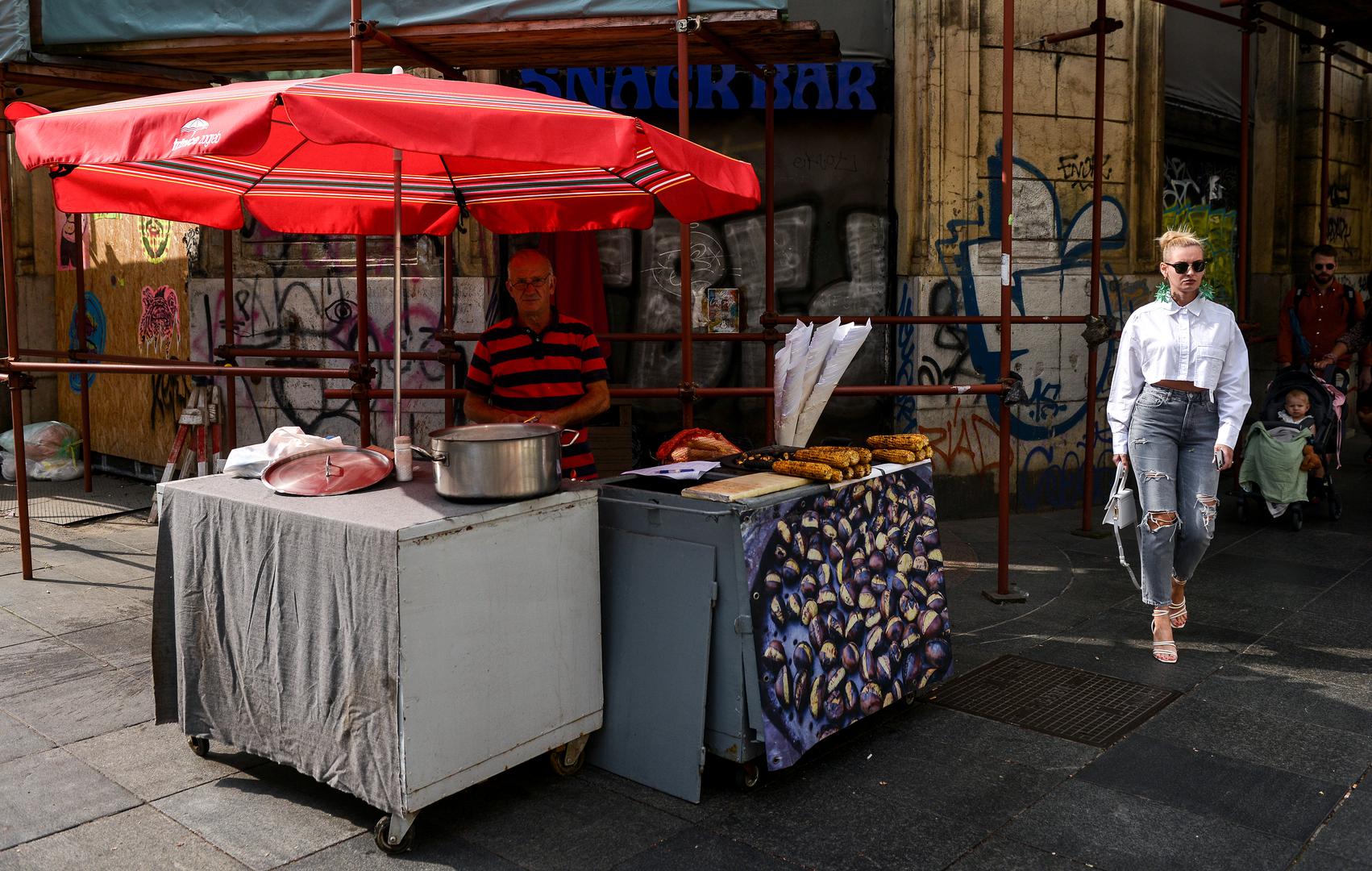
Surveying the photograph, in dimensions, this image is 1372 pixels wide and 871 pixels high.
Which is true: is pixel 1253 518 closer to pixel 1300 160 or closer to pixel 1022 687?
pixel 1022 687

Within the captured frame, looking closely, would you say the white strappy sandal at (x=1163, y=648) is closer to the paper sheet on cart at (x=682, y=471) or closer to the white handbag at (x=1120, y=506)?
the white handbag at (x=1120, y=506)

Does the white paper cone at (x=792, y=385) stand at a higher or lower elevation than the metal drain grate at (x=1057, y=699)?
higher

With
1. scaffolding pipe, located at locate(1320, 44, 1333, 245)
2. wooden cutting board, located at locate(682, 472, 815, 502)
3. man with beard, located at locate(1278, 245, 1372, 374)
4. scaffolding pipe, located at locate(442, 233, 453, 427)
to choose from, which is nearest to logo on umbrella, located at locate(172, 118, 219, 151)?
wooden cutting board, located at locate(682, 472, 815, 502)

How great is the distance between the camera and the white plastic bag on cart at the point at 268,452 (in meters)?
3.98

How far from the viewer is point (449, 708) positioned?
11.0 feet

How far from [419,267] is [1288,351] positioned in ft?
21.1

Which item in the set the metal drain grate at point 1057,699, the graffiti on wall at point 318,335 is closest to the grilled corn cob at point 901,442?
the metal drain grate at point 1057,699

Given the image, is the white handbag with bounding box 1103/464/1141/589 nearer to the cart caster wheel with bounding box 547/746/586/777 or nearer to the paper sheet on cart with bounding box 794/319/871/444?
the paper sheet on cart with bounding box 794/319/871/444

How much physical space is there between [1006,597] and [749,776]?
264 cm

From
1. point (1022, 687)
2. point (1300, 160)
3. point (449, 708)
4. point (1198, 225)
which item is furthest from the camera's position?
point (1300, 160)

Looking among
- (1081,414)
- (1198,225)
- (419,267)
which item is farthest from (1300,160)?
(419,267)

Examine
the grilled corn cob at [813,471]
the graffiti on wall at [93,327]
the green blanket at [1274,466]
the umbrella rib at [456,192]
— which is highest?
the umbrella rib at [456,192]

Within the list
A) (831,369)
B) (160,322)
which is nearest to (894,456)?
(831,369)

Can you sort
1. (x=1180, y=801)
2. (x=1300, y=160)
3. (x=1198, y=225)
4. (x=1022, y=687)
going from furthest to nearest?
(x=1300, y=160)
(x=1198, y=225)
(x=1022, y=687)
(x=1180, y=801)
